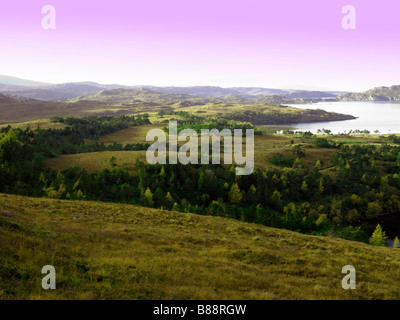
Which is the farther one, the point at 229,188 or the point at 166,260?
the point at 229,188

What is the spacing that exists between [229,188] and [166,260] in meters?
34.0

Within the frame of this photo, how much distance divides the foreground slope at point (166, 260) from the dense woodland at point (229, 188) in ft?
32.3

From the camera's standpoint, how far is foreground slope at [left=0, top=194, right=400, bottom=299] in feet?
33.7

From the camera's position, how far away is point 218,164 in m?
58.1

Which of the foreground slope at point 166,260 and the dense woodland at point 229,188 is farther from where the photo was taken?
the dense woodland at point 229,188

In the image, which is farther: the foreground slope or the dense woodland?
the dense woodland

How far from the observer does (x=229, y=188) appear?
4769 cm

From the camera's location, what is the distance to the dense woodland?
34.0m

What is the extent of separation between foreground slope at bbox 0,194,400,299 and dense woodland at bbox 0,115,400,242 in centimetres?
986

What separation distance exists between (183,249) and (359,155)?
76785 mm

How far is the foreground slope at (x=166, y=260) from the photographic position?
10.3 meters

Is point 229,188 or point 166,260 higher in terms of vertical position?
point 166,260
